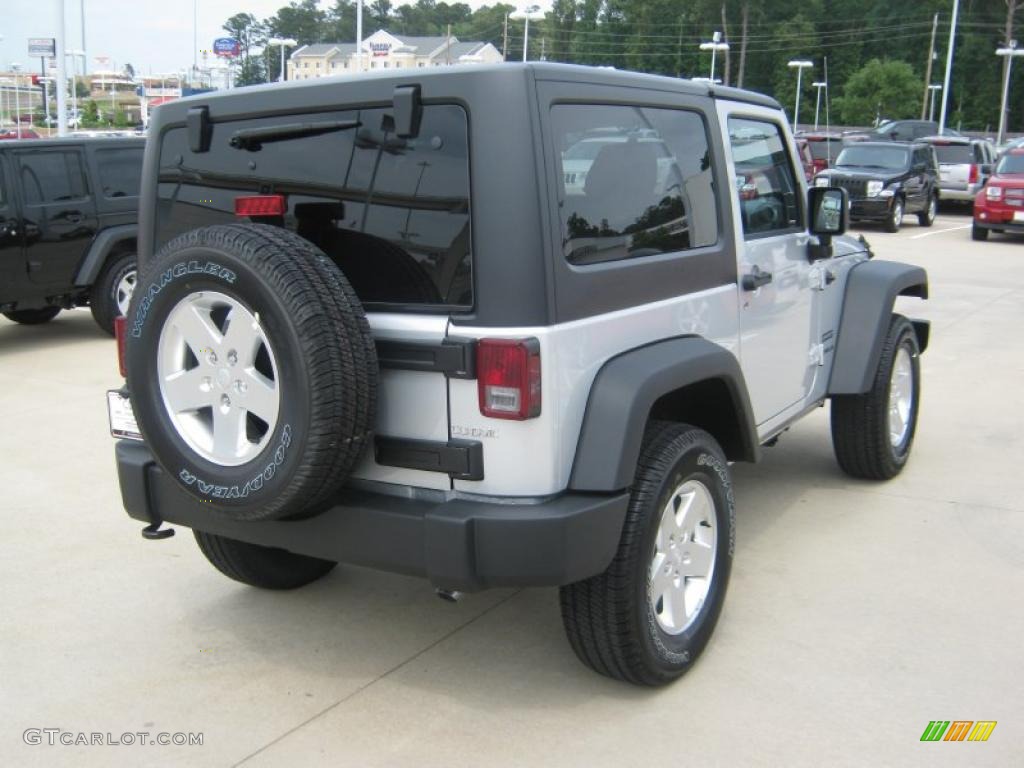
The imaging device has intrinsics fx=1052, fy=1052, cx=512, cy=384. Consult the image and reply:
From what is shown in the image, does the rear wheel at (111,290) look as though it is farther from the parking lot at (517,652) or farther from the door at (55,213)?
the parking lot at (517,652)

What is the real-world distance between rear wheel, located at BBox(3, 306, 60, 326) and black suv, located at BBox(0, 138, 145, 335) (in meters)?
1.21

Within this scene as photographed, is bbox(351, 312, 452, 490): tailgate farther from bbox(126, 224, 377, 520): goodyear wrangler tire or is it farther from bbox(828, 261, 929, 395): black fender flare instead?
bbox(828, 261, 929, 395): black fender flare

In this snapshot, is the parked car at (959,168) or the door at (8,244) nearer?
the door at (8,244)

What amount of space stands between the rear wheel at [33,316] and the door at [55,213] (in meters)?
1.47

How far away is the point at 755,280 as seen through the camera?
13.5 ft

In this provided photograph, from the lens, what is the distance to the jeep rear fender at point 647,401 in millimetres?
3031

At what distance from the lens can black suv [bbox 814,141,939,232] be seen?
2003 cm

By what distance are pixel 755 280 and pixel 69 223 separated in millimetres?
7279

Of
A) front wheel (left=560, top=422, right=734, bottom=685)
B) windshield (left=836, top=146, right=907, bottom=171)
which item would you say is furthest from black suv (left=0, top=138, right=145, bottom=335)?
windshield (left=836, top=146, right=907, bottom=171)

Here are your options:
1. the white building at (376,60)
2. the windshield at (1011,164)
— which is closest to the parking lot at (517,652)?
the windshield at (1011,164)

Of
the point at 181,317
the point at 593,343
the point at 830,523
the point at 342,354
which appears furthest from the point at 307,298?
the point at 830,523

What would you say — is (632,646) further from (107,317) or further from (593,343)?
(107,317)

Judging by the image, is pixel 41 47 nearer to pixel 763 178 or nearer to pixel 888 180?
pixel 888 180

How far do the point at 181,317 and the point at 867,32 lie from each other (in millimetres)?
99031
